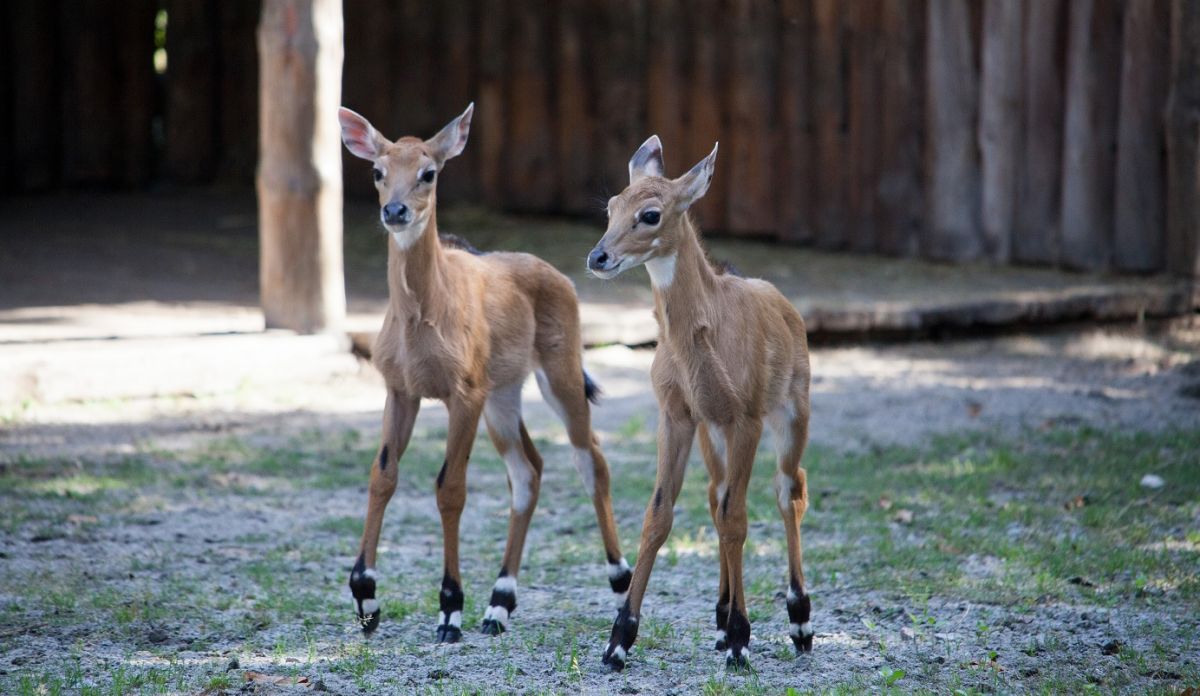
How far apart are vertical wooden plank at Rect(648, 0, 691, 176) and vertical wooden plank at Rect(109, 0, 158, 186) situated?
476cm

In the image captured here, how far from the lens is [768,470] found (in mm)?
7922

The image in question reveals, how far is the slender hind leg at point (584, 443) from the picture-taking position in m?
5.77

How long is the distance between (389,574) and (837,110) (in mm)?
7959

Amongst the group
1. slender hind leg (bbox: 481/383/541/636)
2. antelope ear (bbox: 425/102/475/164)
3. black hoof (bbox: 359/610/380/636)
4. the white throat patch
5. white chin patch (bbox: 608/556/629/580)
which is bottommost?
black hoof (bbox: 359/610/380/636)

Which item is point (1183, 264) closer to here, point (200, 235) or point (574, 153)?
point (574, 153)

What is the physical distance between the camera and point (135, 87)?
15750 millimetres

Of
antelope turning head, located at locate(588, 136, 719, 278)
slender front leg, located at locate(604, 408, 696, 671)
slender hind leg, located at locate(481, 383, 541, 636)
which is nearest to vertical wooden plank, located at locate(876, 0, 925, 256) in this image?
slender hind leg, located at locate(481, 383, 541, 636)

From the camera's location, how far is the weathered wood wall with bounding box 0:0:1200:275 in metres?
11.3

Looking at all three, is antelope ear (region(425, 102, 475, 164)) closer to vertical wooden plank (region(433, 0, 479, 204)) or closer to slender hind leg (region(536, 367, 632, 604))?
slender hind leg (region(536, 367, 632, 604))

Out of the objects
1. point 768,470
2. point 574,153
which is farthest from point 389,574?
point 574,153

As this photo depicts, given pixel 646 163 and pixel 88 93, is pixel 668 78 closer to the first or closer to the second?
pixel 88 93

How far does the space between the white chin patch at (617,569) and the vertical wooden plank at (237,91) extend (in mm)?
11337

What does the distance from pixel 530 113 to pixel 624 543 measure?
350 inches

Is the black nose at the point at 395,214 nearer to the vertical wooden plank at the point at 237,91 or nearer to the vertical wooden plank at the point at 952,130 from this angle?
the vertical wooden plank at the point at 952,130
